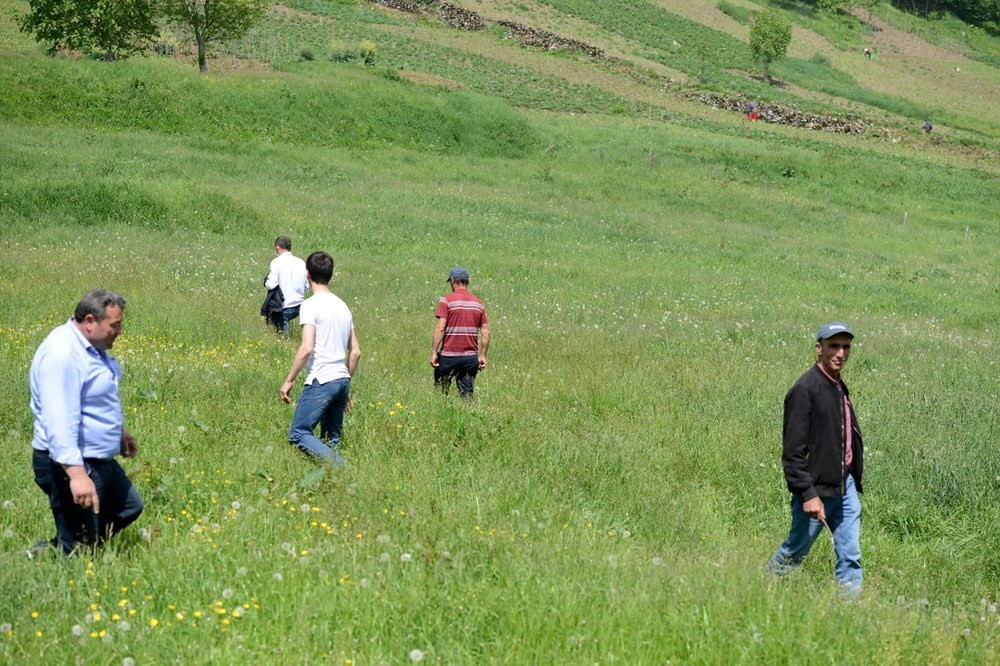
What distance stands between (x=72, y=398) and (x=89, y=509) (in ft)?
2.13

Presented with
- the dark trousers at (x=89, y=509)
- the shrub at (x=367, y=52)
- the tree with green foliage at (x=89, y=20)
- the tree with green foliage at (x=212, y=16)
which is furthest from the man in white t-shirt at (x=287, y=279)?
the shrub at (x=367, y=52)

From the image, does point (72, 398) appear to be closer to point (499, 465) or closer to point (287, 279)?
point (499, 465)

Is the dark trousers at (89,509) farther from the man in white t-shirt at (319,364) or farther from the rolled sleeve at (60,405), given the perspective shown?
the man in white t-shirt at (319,364)

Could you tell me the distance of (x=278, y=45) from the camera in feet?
213

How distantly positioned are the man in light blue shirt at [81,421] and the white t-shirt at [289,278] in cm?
823

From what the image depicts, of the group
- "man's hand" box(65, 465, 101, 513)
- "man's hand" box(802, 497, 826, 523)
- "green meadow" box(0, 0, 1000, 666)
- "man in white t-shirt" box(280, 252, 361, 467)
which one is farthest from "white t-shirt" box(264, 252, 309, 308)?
"man's hand" box(802, 497, 826, 523)

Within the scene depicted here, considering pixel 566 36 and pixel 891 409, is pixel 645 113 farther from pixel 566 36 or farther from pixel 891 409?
pixel 891 409

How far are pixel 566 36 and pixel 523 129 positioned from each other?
150 ft

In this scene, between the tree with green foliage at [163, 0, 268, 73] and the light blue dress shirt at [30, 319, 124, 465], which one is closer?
the light blue dress shirt at [30, 319, 124, 465]

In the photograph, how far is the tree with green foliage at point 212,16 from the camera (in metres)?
44.5

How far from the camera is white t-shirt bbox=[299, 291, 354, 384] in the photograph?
7.70 meters

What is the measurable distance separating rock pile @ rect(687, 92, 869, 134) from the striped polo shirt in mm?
63174

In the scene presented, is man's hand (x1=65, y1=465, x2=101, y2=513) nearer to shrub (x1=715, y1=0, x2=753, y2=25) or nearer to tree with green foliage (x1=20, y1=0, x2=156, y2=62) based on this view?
tree with green foliage (x1=20, y1=0, x2=156, y2=62)

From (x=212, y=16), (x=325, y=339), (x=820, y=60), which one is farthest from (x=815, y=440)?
(x=820, y=60)
